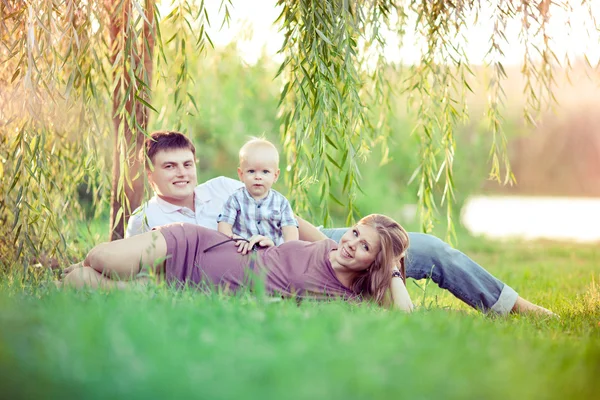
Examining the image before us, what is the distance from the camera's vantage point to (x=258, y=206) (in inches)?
129

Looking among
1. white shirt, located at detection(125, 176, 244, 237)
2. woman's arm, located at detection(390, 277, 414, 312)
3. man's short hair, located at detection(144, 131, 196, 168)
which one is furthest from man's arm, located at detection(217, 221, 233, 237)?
woman's arm, located at detection(390, 277, 414, 312)

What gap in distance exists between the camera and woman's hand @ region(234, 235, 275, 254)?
2932mm

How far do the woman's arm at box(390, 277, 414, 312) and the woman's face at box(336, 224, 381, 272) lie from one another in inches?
5.5

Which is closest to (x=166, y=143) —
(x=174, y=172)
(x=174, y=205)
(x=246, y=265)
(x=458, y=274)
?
(x=174, y=172)

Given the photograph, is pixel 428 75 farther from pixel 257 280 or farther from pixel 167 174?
pixel 257 280

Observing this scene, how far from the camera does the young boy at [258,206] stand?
3.22 metres

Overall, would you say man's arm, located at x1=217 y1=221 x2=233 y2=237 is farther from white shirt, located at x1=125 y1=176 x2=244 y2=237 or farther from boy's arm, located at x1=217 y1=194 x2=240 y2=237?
white shirt, located at x1=125 y1=176 x2=244 y2=237

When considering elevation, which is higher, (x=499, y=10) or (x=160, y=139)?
(x=499, y=10)

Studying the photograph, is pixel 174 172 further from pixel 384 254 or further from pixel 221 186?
pixel 384 254

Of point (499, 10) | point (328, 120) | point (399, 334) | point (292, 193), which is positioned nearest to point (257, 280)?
point (399, 334)

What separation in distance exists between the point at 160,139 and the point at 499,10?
1.68 metres

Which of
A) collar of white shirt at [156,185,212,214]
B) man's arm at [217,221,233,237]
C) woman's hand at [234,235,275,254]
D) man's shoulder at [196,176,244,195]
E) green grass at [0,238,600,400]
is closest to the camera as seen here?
green grass at [0,238,600,400]

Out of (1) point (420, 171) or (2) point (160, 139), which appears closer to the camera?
(2) point (160, 139)

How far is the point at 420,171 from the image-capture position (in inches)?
152
